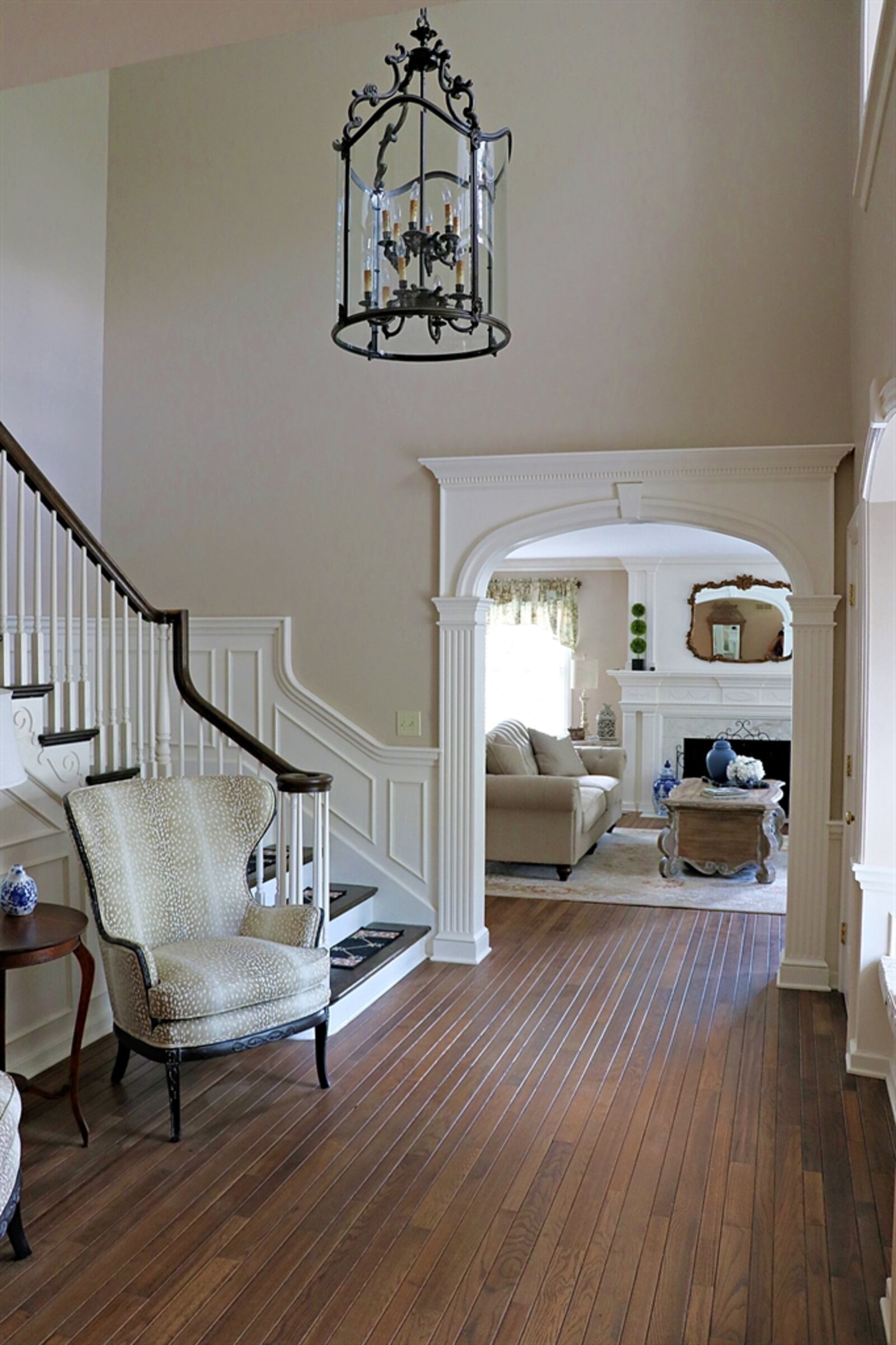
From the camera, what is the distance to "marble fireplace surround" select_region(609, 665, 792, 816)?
36.1 feet

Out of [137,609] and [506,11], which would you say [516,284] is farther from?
[137,609]

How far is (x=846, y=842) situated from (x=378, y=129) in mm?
3581

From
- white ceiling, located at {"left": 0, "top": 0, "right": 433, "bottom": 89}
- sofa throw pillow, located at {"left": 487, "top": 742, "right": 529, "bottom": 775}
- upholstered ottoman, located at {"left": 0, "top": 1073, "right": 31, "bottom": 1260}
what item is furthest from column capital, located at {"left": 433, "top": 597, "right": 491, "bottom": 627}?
white ceiling, located at {"left": 0, "top": 0, "right": 433, "bottom": 89}

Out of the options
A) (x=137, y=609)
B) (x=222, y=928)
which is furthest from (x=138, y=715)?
(x=222, y=928)

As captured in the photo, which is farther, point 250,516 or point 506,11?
point 250,516

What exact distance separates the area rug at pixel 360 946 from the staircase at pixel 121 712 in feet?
0.13

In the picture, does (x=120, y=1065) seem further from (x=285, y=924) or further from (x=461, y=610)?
(x=461, y=610)

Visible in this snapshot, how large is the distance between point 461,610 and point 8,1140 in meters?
3.60

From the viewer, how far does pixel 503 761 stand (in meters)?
7.95

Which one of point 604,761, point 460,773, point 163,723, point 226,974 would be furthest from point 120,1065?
point 604,761

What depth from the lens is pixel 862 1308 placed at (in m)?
2.67

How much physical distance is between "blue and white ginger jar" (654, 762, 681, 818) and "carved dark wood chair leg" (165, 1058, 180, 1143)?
7572 millimetres

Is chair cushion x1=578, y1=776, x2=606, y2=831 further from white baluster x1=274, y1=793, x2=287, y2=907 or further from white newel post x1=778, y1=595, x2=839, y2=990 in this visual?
white baluster x1=274, y1=793, x2=287, y2=907

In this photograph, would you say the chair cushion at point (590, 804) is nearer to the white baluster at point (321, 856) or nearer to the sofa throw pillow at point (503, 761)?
the sofa throw pillow at point (503, 761)
